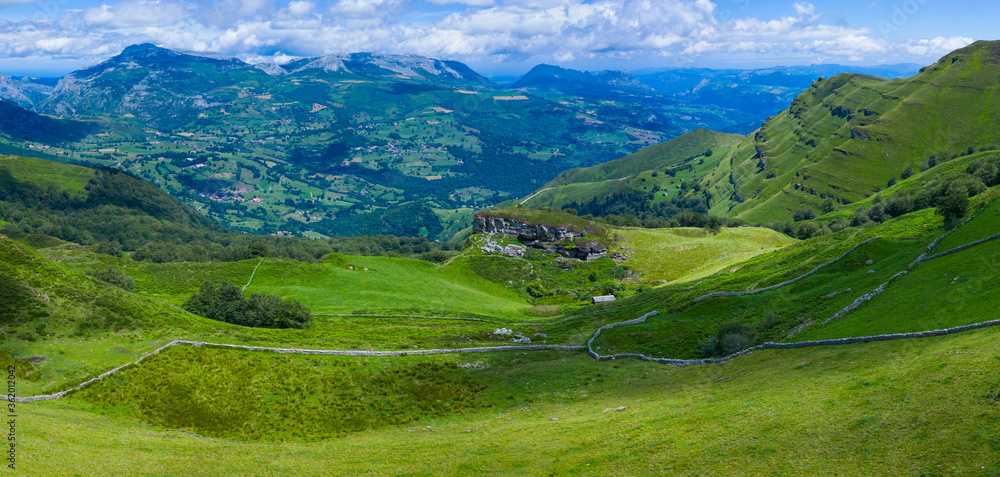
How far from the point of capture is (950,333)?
38.6m

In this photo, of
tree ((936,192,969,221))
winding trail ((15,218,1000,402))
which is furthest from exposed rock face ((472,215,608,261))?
tree ((936,192,969,221))

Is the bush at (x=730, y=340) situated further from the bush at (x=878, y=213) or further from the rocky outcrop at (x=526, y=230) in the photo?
the rocky outcrop at (x=526, y=230)

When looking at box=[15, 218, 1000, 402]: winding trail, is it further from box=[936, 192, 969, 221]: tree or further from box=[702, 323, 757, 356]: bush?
box=[936, 192, 969, 221]: tree

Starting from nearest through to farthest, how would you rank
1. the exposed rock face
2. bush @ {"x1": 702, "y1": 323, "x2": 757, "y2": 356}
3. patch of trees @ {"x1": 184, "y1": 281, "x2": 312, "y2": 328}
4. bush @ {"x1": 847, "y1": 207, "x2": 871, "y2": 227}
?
bush @ {"x1": 702, "y1": 323, "x2": 757, "y2": 356}
patch of trees @ {"x1": 184, "y1": 281, "x2": 312, "y2": 328}
bush @ {"x1": 847, "y1": 207, "x2": 871, "y2": 227}
the exposed rock face

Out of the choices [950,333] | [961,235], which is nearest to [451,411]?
[950,333]

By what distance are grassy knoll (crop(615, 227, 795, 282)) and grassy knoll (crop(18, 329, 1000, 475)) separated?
97.3m

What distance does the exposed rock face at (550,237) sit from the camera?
6133 inches

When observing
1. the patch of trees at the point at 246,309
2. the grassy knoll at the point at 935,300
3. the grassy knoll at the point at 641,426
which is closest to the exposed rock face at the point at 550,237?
the patch of trees at the point at 246,309

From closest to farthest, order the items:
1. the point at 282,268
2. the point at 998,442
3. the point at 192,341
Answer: the point at 998,442, the point at 192,341, the point at 282,268

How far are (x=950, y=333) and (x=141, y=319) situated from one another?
72.4 metres

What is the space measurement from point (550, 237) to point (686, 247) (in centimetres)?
4151

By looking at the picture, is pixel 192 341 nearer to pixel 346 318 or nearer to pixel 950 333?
pixel 346 318

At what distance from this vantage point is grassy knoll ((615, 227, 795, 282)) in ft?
471

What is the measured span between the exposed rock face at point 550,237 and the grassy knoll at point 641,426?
4182 inches
